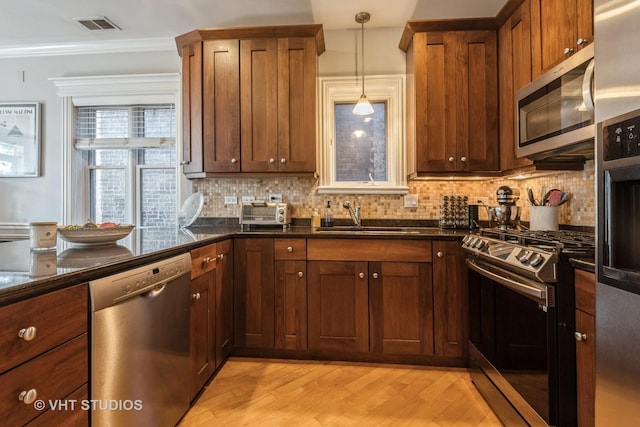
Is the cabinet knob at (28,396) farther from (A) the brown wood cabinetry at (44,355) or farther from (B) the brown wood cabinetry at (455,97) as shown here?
(B) the brown wood cabinetry at (455,97)

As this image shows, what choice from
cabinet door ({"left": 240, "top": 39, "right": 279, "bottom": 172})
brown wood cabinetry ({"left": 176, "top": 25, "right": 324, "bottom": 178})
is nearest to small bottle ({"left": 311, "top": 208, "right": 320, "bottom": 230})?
brown wood cabinetry ({"left": 176, "top": 25, "right": 324, "bottom": 178})

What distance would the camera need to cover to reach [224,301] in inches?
84.1

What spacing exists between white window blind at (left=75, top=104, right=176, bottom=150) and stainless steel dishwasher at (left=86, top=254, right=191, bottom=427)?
6.39 ft

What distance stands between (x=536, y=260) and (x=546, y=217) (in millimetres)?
851

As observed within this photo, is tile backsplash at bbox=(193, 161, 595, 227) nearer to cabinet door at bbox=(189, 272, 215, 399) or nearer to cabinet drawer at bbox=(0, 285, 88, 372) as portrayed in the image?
cabinet door at bbox=(189, 272, 215, 399)

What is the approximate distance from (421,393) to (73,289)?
1.82 meters

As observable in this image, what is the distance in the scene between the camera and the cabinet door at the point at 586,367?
1128 mm

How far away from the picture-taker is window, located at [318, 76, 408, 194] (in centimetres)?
280

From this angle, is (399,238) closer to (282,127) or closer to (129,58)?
(282,127)

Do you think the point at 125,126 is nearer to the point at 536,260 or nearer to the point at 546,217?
the point at 536,260

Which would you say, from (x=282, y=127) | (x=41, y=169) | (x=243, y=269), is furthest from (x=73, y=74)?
(x=243, y=269)


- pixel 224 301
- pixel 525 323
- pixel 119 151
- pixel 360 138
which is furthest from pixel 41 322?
pixel 119 151

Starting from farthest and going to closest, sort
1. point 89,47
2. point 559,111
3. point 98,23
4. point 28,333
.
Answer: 1. point 89,47
2. point 98,23
3. point 559,111
4. point 28,333

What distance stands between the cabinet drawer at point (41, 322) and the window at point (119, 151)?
7.06 feet
